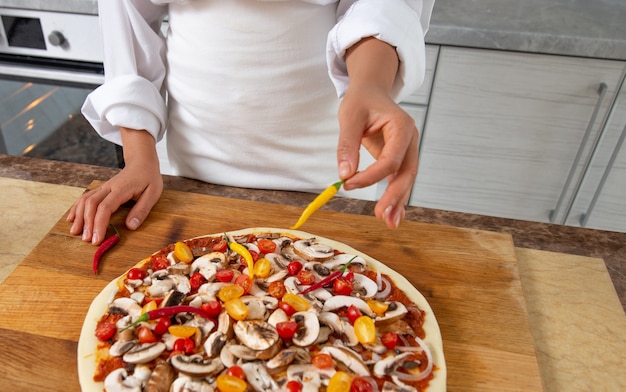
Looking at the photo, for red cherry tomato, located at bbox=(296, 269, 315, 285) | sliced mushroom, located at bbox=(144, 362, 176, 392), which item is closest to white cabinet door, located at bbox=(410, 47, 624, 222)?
red cherry tomato, located at bbox=(296, 269, 315, 285)

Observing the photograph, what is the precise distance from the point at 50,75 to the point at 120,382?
1.80m

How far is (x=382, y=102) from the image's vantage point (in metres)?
1.01

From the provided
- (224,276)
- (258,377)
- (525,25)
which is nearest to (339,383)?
(258,377)

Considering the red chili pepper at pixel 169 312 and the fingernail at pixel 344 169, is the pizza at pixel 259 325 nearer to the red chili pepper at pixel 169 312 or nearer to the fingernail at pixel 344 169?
the red chili pepper at pixel 169 312

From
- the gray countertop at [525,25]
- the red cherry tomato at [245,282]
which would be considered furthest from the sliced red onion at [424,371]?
the gray countertop at [525,25]

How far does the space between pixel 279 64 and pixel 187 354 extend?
746mm

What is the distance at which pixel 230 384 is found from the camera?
0.85 metres

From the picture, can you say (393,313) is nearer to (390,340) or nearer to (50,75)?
(390,340)

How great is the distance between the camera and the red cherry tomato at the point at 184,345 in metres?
0.94

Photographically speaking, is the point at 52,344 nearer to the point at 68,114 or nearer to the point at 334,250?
the point at 334,250

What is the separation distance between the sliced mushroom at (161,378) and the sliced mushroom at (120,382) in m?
0.02

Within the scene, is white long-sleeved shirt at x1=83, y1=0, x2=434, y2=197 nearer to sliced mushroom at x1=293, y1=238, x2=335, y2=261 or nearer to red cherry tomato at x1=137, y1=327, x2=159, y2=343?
sliced mushroom at x1=293, y1=238, x2=335, y2=261

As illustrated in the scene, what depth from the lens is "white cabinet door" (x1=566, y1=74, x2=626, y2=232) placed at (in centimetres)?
204

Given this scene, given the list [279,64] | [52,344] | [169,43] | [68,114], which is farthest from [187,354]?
[68,114]
